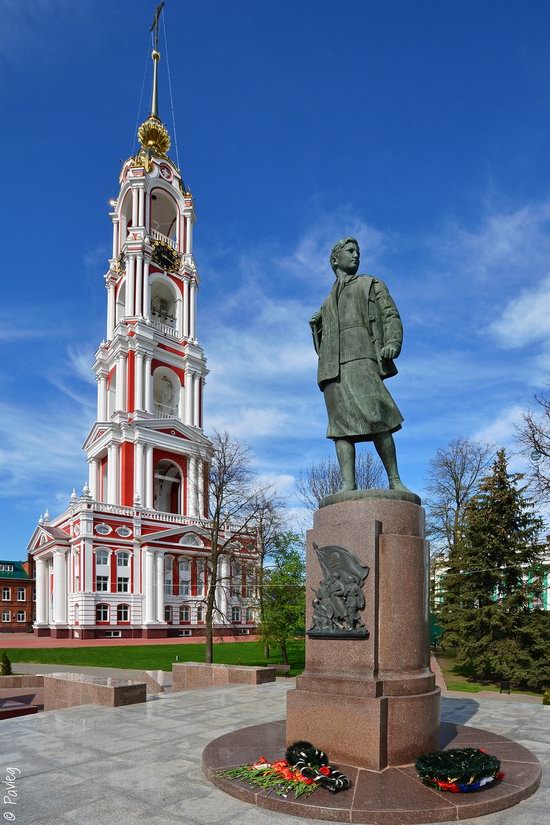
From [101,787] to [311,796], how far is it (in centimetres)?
200

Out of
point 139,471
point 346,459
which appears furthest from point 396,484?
point 139,471

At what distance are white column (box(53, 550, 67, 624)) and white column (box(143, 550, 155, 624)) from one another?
6086mm

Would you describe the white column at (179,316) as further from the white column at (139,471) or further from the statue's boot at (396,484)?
the statue's boot at (396,484)

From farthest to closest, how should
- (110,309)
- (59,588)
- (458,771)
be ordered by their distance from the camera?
Answer: (110,309) < (59,588) < (458,771)

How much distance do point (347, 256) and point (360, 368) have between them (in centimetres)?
155

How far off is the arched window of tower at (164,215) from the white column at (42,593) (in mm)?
30955

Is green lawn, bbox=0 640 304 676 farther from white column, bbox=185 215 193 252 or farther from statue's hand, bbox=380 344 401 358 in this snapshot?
white column, bbox=185 215 193 252

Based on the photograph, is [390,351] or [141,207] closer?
[390,351]

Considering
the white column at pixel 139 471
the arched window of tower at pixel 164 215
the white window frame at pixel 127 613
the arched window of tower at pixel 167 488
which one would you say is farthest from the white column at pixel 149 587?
the arched window of tower at pixel 164 215

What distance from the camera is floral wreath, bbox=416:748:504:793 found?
5133 millimetres

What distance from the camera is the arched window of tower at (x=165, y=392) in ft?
175

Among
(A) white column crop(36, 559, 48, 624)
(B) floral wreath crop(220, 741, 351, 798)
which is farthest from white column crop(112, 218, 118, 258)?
(B) floral wreath crop(220, 741, 351, 798)

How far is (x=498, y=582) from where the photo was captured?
789 inches

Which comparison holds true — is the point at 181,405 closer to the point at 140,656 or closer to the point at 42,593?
the point at 42,593
